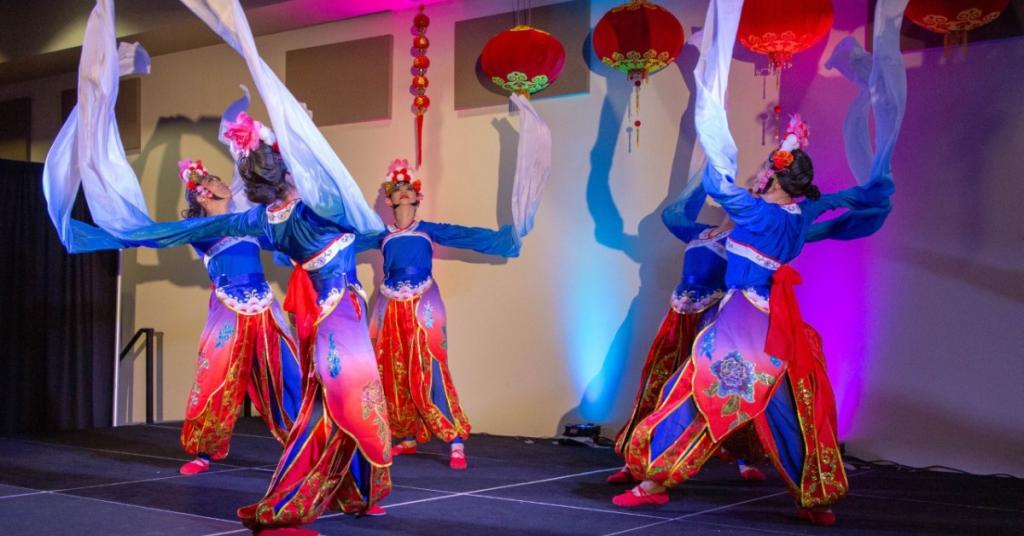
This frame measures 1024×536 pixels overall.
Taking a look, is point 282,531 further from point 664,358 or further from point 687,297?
point 687,297

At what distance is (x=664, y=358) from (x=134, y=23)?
466cm

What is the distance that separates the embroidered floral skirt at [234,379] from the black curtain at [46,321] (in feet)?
7.90

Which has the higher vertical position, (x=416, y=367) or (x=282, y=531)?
(x=416, y=367)

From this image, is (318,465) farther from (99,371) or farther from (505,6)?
(99,371)

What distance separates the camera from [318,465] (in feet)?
9.91

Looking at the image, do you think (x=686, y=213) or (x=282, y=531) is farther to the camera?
(x=686, y=213)

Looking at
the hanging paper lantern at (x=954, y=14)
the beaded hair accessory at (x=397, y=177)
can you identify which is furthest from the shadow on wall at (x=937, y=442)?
the beaded hair accessory at (x=397, y=177)

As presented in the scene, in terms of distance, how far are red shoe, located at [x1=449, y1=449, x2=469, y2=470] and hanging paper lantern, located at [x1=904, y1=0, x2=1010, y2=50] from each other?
9.34ft

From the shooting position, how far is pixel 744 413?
11.3 feet

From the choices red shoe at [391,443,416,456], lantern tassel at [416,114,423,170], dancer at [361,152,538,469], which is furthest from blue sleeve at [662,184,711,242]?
lantern tassel at [416,114,423,170]

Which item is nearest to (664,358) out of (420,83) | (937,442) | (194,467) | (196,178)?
(937,442)

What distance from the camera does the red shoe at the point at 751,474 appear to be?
4.49 m

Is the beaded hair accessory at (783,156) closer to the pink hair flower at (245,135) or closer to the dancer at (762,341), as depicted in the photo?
the dancer at (762,341)

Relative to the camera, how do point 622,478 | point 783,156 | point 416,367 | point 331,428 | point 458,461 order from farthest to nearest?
point 416,367 → point 458,461 → point 622,478 → point 783,156 → point 331,428
